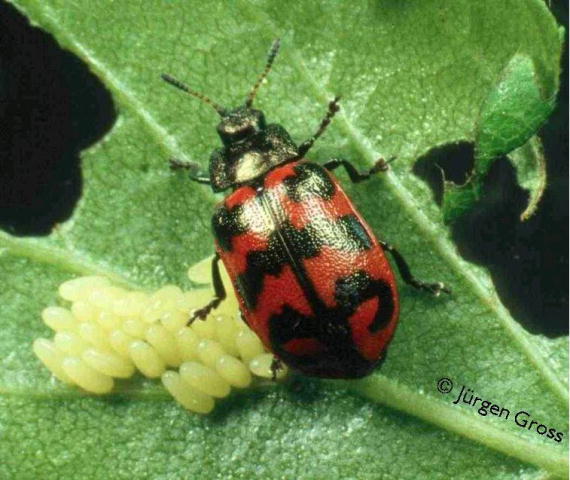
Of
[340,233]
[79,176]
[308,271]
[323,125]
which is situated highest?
[323,125]

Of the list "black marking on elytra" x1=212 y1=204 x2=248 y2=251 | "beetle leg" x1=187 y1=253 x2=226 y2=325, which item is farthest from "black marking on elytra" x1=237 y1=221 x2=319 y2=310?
"beetle leg" x1=187 y1=253 x2=226 y2=325

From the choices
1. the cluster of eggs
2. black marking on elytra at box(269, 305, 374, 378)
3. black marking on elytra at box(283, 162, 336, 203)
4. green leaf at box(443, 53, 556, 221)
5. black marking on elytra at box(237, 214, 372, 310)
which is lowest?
the cluster of eggs

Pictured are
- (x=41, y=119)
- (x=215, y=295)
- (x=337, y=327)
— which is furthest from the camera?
(x=41, y=119)

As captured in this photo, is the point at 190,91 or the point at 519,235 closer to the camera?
the point at 190,91

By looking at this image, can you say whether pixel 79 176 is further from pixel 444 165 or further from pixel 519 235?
pixel 519 235

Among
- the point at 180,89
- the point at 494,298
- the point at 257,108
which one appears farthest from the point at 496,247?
the point at 180,89

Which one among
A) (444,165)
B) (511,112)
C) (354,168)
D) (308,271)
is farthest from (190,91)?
(511,112)

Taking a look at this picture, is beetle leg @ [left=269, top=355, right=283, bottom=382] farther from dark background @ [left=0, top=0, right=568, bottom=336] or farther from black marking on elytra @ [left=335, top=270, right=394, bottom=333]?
dark background @ [left=0, top=0, right=568, bottom=336]

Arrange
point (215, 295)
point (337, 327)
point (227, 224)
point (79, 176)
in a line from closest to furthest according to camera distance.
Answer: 1. point (337, 327)
2. point (227, 224)
3. point (215, 295)
4. point (79, 176)
